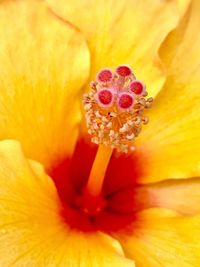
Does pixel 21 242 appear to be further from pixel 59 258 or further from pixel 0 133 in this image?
pixel 0 133

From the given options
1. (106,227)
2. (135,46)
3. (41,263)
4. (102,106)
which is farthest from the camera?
(135,46)

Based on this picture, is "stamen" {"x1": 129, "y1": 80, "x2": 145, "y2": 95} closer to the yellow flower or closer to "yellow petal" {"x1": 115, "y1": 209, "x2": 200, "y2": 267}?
the yellow flower

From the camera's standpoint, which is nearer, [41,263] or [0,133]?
[41,263]

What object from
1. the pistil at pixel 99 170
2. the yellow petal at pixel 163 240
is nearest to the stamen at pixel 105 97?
the pistil at pixel 99 170

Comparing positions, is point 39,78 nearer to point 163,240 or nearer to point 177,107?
point 177,107

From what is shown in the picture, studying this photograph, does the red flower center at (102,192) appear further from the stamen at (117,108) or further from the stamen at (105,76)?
the stamen at (105,76)

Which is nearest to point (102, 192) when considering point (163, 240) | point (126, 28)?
point (163, 240)

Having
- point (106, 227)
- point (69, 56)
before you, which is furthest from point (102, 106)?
point (106, 227)
